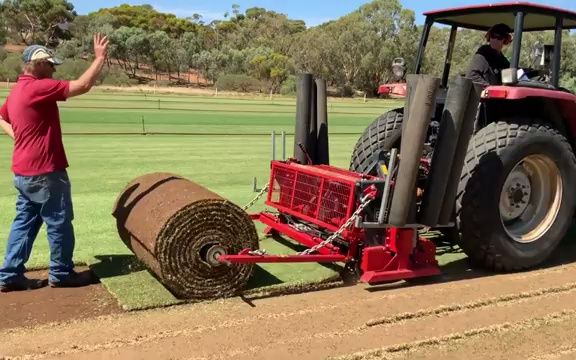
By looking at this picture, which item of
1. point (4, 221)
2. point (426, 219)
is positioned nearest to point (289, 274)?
point (426, 219)

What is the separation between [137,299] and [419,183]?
246 cm

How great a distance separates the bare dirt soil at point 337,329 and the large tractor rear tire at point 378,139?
172cm

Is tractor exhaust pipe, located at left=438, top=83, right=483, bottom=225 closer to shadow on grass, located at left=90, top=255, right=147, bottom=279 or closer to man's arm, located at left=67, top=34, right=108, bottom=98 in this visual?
shadow on grass, located at left=90, top=255, right=147, bottom=279

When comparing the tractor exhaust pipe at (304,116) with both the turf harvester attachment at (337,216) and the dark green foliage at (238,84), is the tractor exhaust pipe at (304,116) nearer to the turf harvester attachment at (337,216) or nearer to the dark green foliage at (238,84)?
the turf harvester attachment at (337,216)

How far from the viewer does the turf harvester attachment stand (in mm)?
4629

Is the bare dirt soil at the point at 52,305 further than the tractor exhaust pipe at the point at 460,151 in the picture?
No

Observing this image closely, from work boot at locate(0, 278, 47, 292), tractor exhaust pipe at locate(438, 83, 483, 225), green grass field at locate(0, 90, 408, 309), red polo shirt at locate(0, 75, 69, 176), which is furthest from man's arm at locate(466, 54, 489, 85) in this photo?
work boot at locate(0, 278, 47, 292)

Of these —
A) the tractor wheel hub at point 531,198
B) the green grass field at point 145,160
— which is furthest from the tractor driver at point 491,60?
the green grass field at point 145,160

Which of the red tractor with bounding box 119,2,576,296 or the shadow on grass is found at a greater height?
the red tractor with bounding box 119,2,576,296

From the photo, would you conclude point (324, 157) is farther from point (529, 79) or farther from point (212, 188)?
point (212, 188)

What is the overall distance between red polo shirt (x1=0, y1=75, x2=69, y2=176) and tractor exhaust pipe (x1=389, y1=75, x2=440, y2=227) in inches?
98.7

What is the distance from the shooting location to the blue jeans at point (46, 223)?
4.75 meters

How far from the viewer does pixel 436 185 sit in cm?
505

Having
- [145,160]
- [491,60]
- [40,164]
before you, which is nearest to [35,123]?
[40,164]
